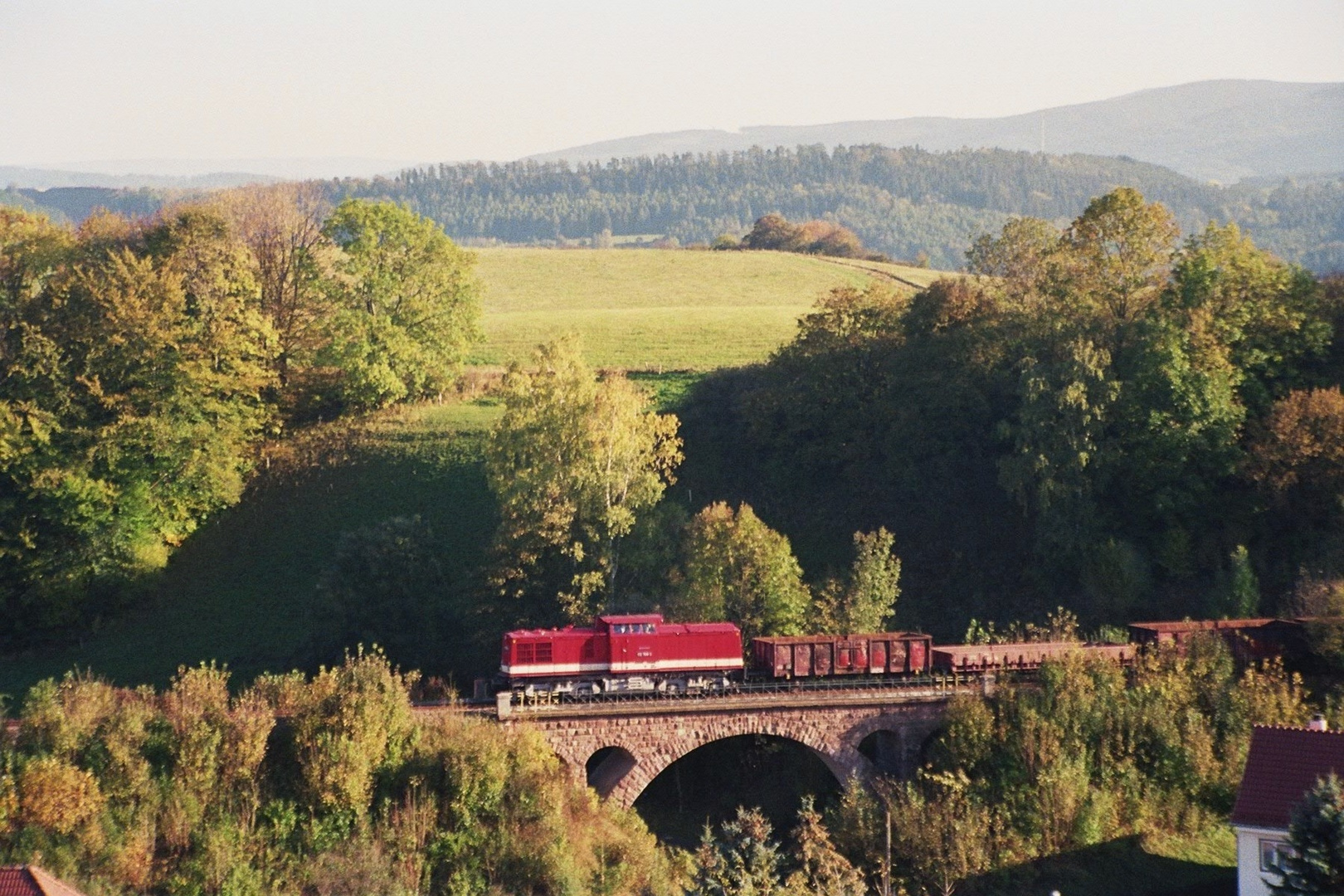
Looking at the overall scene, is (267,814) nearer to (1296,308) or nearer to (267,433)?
(267,433)

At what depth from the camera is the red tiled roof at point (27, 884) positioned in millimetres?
30812

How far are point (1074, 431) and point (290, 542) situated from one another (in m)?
34.2

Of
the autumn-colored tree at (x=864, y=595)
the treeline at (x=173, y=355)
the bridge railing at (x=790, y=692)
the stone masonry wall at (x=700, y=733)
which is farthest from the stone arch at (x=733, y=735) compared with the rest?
the treeline at (x=173, y=355)

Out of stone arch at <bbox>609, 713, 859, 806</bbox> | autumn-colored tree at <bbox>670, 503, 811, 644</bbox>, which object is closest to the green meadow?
autumn-colored tree at <bbox>670, 503, 811, 644</bbox>

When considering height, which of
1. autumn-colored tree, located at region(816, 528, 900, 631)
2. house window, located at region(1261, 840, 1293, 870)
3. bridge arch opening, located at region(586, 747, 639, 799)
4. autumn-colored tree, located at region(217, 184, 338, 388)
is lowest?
bridge arch opening, located at region(586, 747, 639, 799)

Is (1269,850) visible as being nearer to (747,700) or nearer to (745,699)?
(747,700)

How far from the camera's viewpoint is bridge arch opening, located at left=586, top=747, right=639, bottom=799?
4622 cm

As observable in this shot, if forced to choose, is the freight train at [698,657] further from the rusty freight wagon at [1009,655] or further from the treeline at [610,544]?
the treeline at [610,544]

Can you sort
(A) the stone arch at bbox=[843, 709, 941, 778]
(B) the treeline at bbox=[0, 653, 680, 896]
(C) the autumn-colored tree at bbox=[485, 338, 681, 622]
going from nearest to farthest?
(B) the treeline at bbox=[0, 653, 680, 896] → (A) the stone arch at bbox=[843, 709, 941, 778] → (C) the autumn-colored tree at bbox=[485, 338, 681, 622]

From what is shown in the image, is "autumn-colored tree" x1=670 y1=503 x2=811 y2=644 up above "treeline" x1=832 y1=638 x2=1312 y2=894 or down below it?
above

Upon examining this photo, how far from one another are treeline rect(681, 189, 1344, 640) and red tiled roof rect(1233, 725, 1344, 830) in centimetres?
1211

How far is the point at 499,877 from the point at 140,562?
3037cm

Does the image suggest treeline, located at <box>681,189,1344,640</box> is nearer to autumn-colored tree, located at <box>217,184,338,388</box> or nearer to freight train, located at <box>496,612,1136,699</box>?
freight train, located at <box>496,612,1136,699</box>

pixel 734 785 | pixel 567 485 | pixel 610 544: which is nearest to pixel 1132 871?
pixel 734 785
